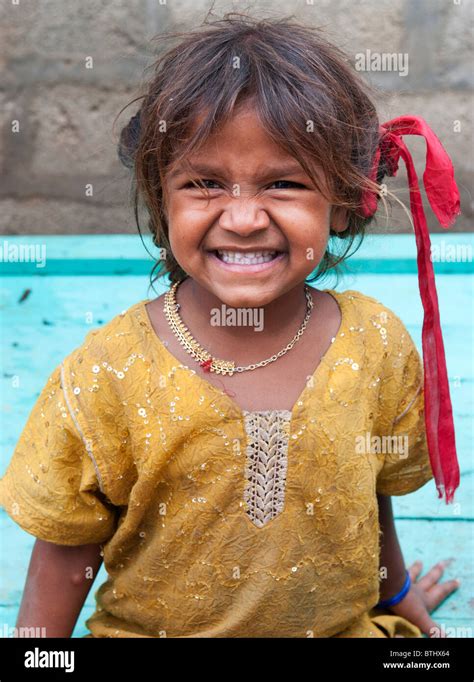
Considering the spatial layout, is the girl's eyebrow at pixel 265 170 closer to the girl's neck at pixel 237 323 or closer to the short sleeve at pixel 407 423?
the girl's neck at pixel 237 323

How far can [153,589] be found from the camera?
66.7 inches

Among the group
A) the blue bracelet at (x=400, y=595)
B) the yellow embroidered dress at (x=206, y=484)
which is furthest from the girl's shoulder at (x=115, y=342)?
the blue bracelet at (x=400, y=595)

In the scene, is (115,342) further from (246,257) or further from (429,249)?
(429,249)

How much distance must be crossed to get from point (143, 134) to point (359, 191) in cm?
39

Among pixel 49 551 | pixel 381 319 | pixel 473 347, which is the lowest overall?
pixel 473 347

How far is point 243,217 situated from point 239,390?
12.2 inches

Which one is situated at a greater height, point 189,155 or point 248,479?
point 189,155

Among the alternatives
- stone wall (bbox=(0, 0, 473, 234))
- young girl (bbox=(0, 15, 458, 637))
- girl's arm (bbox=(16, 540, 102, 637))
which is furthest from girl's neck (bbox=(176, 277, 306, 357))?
stone wall (bbox=(0, 0, 473, 234))

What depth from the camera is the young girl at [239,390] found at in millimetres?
1506

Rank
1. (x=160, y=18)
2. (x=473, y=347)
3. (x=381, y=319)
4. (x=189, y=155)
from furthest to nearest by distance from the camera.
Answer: (x=160, y=18) < (x=473, y=347) < (x=381, y=319) < (x=189, y=155)

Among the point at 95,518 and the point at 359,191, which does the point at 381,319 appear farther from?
the point at 95,518

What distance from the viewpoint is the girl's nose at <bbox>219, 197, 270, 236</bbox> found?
1.46 meters

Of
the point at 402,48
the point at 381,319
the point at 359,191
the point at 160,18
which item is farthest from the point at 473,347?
the point at 160,18

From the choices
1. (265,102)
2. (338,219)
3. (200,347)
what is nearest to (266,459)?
(200,347)
